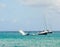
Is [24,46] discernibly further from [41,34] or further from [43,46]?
→ [41,34]

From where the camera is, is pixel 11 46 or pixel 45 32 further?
pixel 45 32

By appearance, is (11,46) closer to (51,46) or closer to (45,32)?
(51,46)

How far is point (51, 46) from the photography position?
42844mm

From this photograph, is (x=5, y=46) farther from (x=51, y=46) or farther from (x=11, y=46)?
(x=51, y=46)

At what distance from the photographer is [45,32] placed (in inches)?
3159

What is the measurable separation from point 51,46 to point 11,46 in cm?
644

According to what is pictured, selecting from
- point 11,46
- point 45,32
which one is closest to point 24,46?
point 11,46

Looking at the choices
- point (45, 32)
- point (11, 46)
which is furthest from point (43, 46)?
point (45, 32)

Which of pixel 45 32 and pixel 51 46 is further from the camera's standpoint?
pixel 45 32

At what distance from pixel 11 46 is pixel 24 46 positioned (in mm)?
2091

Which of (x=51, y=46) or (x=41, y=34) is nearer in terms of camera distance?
(x=51, y=46)

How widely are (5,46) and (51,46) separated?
7.39 meters

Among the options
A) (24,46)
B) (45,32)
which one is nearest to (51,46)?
(24,46)

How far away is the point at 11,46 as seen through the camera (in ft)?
139
